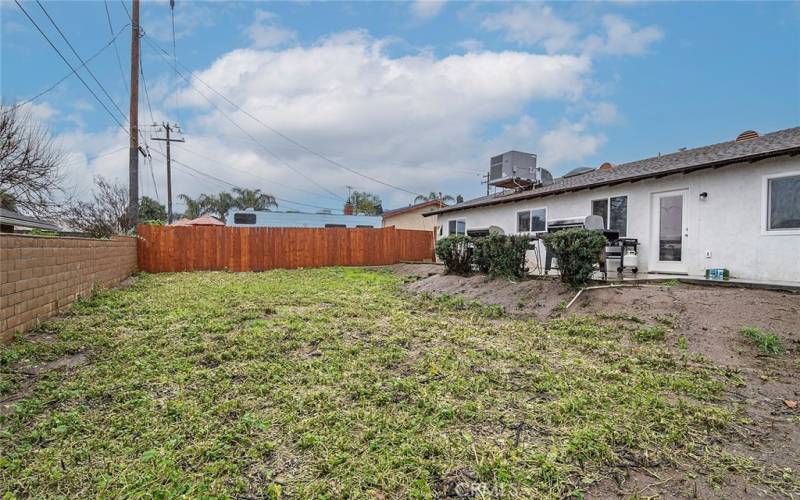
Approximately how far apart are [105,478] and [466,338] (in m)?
3.67

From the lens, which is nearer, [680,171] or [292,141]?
[680,171]

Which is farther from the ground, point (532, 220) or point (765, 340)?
point (532, 220)

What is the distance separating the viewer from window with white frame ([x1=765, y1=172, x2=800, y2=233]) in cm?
645

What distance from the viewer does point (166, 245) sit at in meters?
13.5

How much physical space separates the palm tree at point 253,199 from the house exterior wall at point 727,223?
3424 centimetres

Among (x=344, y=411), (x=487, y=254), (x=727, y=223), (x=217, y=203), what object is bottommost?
(x=344, y=411)

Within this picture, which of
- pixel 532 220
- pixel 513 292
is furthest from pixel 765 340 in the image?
pixel 532 220

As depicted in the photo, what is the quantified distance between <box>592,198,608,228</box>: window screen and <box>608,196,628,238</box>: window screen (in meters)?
0.12

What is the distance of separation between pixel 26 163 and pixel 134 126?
122 inches

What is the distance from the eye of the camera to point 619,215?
9375 mm

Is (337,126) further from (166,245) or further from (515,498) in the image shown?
(515,498)

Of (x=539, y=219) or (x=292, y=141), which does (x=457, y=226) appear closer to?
(x=539, y=219)

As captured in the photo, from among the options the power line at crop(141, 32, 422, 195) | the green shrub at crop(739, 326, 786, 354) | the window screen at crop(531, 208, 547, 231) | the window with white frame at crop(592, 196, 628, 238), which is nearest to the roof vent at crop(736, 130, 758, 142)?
the window with white frame at crop(592, 196, 628, 238)

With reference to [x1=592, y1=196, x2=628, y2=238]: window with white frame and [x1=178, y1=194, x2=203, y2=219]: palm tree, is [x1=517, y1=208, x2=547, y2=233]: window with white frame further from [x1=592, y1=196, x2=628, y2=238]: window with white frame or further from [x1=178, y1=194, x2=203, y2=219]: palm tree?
[x1=178, y1=194, x2=203, y2=219]: palm tree
